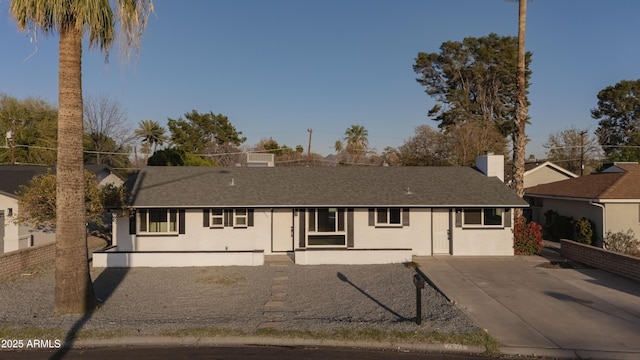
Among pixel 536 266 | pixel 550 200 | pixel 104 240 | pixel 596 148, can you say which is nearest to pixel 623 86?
pixel 596 148

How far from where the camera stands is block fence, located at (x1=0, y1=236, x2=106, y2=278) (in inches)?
567

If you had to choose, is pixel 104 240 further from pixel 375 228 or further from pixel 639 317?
pixel 639 317

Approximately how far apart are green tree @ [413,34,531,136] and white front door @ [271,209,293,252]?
1337 inches

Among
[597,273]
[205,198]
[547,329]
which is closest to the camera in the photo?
[547,329]

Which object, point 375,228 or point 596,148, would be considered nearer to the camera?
point 375,228

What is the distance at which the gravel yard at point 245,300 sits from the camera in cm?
968

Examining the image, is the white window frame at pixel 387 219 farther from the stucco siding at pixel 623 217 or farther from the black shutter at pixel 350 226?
the stucco siding at pixel 623 217

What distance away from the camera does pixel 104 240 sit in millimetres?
22891

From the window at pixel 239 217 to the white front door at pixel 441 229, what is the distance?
8.18 m

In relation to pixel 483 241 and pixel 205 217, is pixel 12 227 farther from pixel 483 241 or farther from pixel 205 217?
pixel 483 241

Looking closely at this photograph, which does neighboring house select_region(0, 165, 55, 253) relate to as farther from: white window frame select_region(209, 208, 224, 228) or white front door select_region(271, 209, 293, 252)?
white front door select_region(271, 209, 293, 252)

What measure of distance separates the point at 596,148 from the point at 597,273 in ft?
166

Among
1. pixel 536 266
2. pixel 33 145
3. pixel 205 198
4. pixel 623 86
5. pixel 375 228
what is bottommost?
pixel 536 266

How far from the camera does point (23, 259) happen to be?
15555mm
